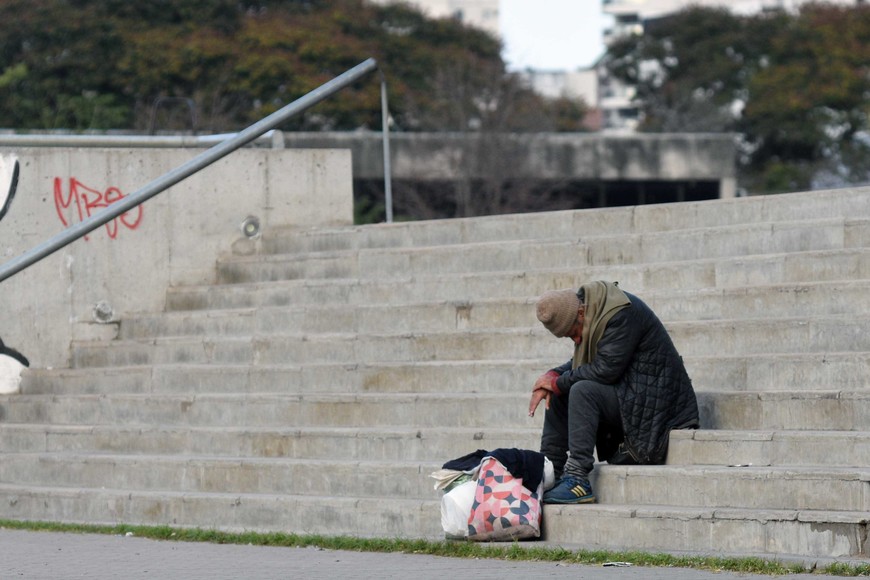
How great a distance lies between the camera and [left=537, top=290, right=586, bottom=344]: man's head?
719cm

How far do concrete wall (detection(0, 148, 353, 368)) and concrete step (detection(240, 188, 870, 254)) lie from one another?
0.32 metres

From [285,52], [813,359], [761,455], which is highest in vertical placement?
[285,52]

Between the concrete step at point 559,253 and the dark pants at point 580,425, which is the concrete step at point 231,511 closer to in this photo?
the dark pants at point 580,425

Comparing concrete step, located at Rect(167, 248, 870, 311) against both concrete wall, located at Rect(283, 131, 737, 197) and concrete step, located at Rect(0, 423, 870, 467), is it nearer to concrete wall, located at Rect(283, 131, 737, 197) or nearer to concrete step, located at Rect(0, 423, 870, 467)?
concrete step, located at Rect(0, 423, 870, 467)

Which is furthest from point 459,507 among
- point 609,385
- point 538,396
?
point 609,385

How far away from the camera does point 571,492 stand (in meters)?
7.07

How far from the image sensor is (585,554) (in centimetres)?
663

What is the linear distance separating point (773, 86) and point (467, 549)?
46813 millimetres

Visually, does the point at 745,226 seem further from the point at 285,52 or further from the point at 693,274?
the point at 285,52

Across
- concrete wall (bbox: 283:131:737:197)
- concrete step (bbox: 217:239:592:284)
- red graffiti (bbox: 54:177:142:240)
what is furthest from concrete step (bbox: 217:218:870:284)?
concrete wall (bbox: 283:131:737:197)

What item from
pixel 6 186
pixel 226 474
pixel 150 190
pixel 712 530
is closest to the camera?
pixel 712 530

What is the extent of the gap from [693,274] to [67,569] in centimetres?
403

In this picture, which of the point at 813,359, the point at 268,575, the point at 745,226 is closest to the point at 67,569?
the point at 268,575

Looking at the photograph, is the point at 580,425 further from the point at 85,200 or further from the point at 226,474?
the point at 85,200
